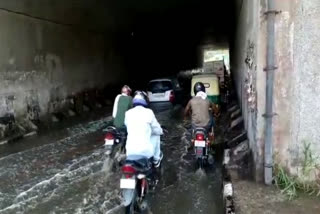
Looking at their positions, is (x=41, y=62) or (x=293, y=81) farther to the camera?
(x=41, y=62)

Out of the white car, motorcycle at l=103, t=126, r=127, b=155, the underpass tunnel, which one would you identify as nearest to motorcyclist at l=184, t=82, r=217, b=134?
motorcycle at l=103, t=126, r=127, b=155

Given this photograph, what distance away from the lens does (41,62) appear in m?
16.5

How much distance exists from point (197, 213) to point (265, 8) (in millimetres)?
3409

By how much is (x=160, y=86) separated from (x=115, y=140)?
415 inches

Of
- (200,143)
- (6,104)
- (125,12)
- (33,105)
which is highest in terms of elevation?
(125,12)

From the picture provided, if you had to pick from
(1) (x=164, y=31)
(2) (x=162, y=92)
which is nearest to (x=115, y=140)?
(2) (x=162, y=92)

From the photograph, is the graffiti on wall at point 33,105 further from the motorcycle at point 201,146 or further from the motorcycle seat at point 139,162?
the motorcycle seat at point 139,162

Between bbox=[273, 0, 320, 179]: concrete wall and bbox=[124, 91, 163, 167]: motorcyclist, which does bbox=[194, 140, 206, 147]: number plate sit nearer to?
bbox=[124, 91, 163, 167]: motorcyclist

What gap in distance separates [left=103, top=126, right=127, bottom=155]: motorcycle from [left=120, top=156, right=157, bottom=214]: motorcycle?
110 inches

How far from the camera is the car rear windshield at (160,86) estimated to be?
786 inches

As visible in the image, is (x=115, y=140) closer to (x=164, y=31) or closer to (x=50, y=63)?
(x=50, y=63)

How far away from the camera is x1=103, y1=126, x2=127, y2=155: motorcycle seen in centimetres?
961

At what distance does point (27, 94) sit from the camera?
15469 millimetres

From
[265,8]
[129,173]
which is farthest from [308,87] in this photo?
[129,173]
